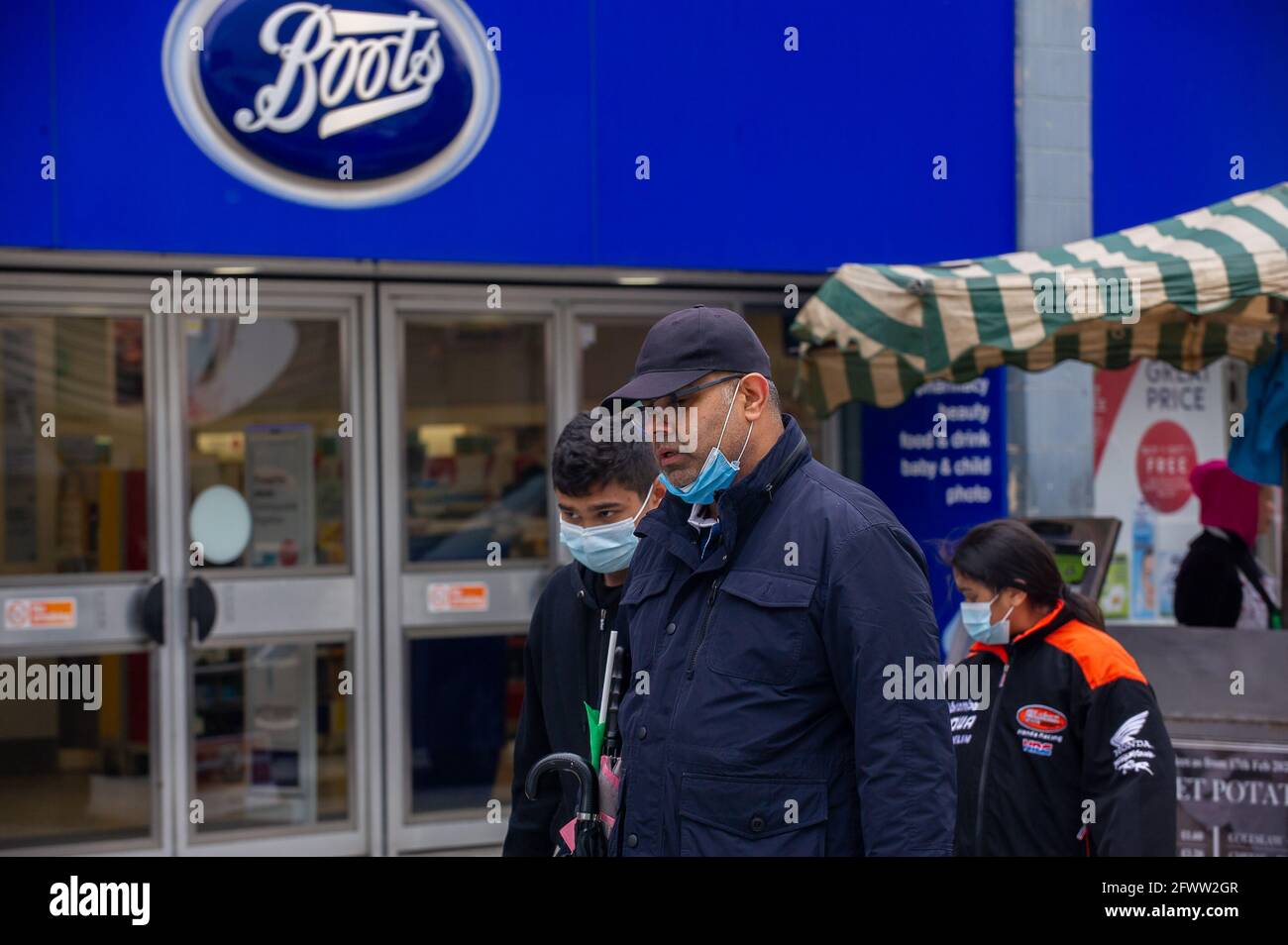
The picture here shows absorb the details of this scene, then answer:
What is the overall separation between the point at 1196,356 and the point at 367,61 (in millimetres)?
4285

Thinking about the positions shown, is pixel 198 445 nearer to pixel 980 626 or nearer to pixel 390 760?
pixel 390 760

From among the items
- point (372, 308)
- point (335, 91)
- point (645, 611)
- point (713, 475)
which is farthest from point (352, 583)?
point (713, 475)

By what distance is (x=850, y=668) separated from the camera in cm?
253

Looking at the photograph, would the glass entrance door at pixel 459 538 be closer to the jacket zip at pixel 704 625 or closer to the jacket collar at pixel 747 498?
the jacket collar at pixel 747 498

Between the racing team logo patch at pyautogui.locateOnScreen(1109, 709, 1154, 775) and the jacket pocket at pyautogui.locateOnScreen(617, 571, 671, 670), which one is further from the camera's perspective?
the racing team logo patch at pyautogui.locateOnScreen(1109, 709, 1154, 775)

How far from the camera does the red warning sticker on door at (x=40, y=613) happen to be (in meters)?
6.70

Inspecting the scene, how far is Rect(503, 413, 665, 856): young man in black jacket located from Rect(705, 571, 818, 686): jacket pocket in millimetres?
753

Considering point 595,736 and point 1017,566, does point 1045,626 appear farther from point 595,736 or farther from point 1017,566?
point 595,736

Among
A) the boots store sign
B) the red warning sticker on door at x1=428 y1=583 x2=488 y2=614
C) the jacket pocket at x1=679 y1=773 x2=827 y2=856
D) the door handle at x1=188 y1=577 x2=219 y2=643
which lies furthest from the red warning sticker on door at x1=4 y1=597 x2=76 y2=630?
the jacket pocket at x1=679 y1=773 x2=827 y2=856

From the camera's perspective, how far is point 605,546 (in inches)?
136

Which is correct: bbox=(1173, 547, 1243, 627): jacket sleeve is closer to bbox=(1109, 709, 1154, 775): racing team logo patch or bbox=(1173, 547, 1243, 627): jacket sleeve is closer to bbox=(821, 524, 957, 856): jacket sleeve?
bbox=(1109, 709, 1154, 775): racing team logo patch

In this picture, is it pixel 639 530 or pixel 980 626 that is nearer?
pixel 639 530

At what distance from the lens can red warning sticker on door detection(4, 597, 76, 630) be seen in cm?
670
